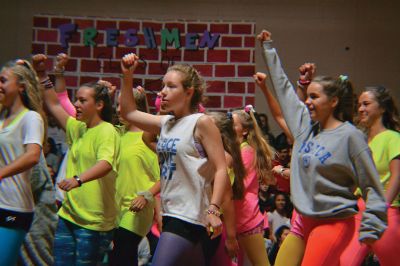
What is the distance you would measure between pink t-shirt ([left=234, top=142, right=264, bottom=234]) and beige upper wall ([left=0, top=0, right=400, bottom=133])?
3386mm

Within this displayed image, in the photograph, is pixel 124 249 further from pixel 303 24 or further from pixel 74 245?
pixel 303 24

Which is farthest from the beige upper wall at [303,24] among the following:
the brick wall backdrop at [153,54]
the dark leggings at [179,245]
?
the dark leggings at [179,245]

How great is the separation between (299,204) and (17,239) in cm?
136

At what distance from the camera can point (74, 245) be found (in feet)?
15.1

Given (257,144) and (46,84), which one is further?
(257,144)

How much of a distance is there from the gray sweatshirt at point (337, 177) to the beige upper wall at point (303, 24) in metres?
5.08

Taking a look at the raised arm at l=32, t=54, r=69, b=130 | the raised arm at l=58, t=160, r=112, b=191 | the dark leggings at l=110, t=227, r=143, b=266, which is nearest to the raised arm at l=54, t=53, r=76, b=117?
the raised arm at l=32, t=54, r=69, b=130

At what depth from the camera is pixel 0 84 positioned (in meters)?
3.75

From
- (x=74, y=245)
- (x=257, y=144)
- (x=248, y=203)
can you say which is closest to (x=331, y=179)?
(x=248, y=203)

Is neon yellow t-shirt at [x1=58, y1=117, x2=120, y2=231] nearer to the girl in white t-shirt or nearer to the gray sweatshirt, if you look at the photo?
the girl in white t-shirt

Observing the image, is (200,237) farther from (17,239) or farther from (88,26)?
(88,26)

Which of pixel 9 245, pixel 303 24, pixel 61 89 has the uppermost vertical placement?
pixel 303 24

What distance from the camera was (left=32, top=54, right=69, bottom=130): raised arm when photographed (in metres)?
4.65

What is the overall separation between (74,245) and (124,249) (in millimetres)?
342
